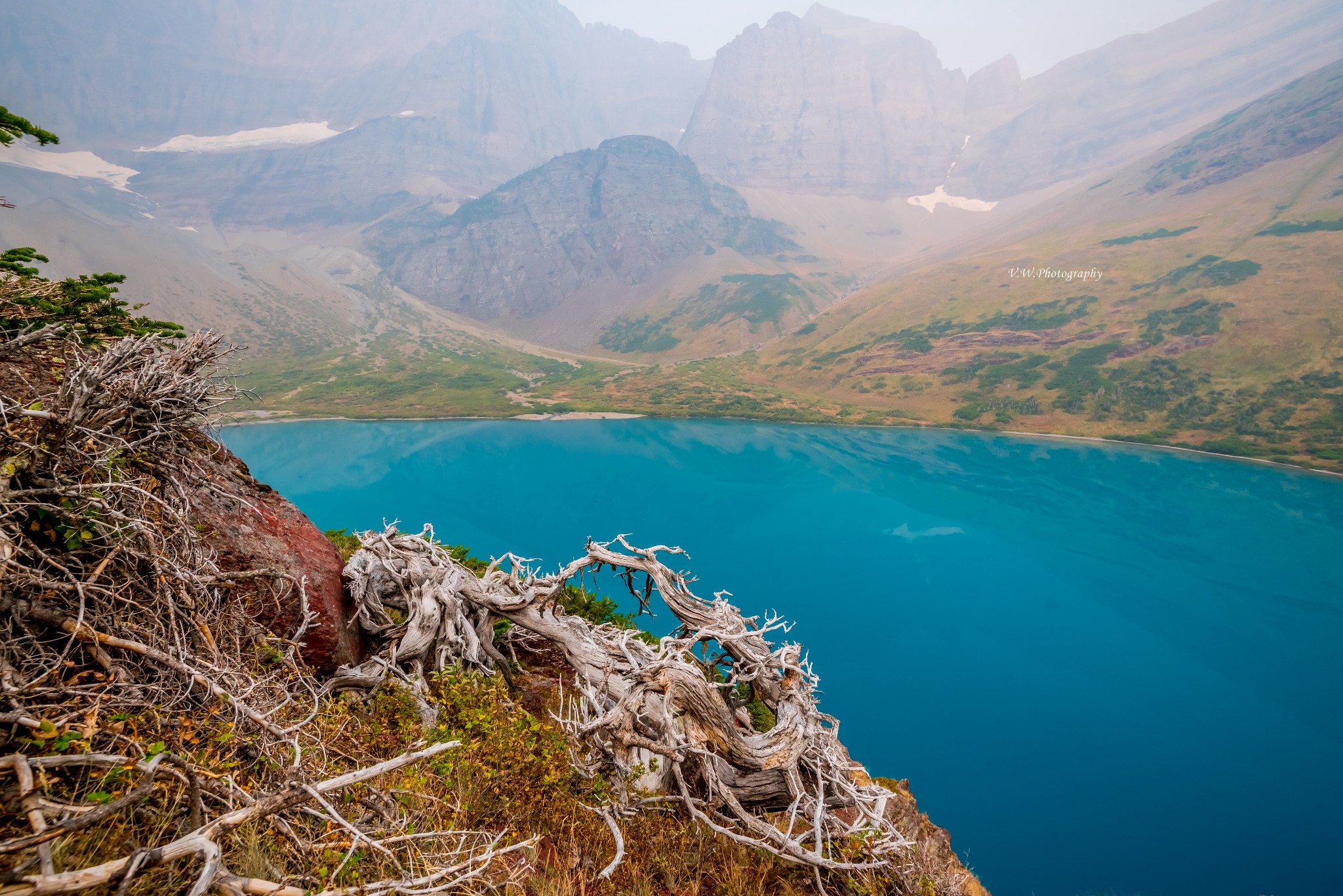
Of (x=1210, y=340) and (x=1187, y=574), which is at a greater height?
(x=1210, y=340)

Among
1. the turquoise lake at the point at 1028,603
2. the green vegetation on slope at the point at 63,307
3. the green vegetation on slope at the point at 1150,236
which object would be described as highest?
the green vegetation on slope at the point at 1150,236

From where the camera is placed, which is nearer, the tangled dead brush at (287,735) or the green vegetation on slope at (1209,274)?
the tangled dead brush at (287,735)

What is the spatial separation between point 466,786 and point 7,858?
305 cm

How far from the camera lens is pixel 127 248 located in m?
192

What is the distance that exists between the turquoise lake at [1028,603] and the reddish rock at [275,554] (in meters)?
15.4

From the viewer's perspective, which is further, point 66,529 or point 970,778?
point 970,778

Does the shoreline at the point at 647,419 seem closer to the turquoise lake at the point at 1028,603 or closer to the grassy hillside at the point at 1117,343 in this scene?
the grassy hillside at the point at 1117,343

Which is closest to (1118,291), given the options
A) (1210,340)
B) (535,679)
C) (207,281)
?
(1210,340)

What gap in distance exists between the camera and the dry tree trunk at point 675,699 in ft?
17.3

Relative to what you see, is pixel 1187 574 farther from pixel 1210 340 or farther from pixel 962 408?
pixel 1210 340

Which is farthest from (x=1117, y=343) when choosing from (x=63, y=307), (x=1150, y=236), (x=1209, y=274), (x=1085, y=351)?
(x=63, y=307)

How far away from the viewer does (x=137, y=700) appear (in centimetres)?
333

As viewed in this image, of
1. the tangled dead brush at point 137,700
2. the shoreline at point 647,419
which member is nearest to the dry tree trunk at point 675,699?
the tangled dead brush at point 137,700

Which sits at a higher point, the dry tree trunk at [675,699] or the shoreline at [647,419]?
the dry tree trunk at [675,699]
